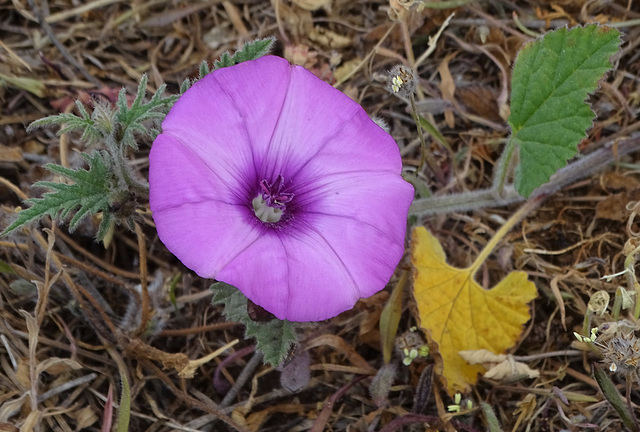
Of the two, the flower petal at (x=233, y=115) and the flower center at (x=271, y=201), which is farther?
the flower center at (x=271, y=201)

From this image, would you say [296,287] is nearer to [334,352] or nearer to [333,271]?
[333,271]

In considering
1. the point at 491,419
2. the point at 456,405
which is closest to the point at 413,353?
the point at 456,405

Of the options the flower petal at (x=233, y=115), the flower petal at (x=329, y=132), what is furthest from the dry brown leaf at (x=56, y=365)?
the flower petal at (x=329, y=132)

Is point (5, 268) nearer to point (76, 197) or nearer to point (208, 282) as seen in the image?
point (76, 197)

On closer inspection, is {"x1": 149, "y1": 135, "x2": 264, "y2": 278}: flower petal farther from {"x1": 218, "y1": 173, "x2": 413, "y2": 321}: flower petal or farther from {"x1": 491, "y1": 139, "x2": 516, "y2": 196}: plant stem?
{"x1": 491, "y1": 139, "x2": 516, "y2": 196}: plant stem

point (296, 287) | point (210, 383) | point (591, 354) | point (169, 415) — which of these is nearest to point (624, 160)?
point (591, 354)

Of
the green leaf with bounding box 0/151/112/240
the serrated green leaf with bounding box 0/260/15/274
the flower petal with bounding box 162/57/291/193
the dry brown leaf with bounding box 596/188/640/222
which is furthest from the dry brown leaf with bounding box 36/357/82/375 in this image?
the dry brown leaf with bounding box 596/188/640/222

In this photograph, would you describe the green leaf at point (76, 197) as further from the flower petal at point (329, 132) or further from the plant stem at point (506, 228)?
the plant stem at point (506, 228)
